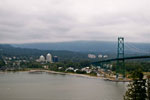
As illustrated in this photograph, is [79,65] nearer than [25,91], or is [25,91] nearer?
[25,91]

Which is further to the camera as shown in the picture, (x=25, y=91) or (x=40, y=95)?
(x=25, y=91)

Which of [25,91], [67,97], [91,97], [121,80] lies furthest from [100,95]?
[121,80]

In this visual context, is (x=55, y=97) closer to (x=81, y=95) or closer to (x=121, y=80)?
(x=81, y=95)

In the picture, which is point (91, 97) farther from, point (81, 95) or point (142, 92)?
point (142, 92)

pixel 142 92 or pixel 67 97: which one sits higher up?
pixel 142 92

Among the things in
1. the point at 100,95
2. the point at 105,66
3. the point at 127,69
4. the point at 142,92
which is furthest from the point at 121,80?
the point at 142,92

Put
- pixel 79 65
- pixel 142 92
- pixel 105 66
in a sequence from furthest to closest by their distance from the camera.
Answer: pixel 79 65, pixel 105 66, pixel 142 92

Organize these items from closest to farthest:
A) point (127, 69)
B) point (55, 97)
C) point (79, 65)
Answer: point (55, 97)
point (127, 69)
point (79, 65)

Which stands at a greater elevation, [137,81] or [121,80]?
[137,81]

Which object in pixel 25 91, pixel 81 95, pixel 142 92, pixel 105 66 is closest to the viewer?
pixel 142 92
